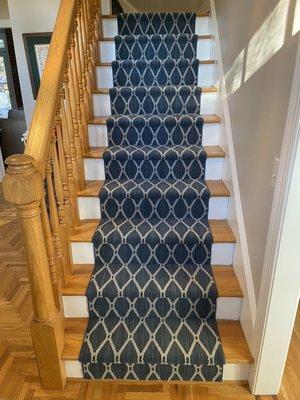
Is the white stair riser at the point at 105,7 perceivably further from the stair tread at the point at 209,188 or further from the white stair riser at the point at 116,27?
the stair tread at the point at 209,188

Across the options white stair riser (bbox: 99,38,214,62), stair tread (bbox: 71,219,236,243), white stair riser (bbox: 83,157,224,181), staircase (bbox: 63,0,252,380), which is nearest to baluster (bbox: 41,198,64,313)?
staircase (bbox: 63,0,252,380)

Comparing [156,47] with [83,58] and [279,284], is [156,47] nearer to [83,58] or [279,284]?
[83,58]

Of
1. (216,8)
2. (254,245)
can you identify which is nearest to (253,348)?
(254,245)

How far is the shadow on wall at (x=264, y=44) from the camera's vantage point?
3.71ft

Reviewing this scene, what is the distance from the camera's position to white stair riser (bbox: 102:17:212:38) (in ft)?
8.78

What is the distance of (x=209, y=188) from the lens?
195 centimetres

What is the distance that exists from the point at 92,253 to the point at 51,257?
41 centimetres

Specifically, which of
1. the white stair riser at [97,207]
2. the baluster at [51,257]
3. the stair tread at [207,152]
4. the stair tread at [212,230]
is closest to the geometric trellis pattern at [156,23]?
the stair tread at [207,152]

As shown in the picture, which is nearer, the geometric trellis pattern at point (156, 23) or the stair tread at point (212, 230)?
the stair tread at point (212, 230)

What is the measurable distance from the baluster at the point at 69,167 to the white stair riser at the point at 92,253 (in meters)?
0.11

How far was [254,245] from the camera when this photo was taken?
1.47m

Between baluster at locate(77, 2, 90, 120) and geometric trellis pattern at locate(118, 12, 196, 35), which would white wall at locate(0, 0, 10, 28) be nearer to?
geometric trellis pattern at locate(118, 12, 196, 35)

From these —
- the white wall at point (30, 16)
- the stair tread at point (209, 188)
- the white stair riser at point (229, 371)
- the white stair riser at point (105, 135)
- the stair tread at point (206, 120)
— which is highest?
the white wall at point (30, 16)

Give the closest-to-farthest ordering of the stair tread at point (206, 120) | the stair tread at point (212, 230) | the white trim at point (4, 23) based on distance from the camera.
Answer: the stair tread at point (212, 230), the stair tread at point (206, 120), the white trim at point (4, 23)
